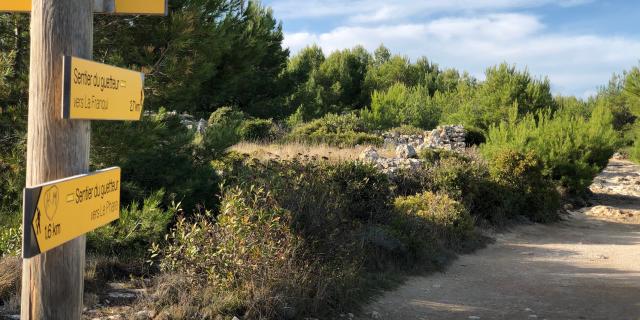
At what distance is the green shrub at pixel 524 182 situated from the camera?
1577 centimetres

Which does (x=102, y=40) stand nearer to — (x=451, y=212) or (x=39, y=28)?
(x=39, y=28)

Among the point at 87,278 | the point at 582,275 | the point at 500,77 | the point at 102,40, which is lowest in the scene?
the point at 582,275

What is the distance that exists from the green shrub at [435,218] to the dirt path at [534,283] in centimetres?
55

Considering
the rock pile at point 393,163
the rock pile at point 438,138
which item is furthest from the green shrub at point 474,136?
the rock pile at point 393,163

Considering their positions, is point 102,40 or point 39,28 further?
point 102,40

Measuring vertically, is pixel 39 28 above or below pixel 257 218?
above

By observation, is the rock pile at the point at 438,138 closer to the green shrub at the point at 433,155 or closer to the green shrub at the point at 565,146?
the green shrub at the point at 565,146

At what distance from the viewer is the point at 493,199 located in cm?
1472

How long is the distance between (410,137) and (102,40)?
61.5ft

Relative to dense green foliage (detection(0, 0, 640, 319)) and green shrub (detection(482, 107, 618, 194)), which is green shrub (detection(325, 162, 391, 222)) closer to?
dense green foliage (detection(0, 0, 640, 319))

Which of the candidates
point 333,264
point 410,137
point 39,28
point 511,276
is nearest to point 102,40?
point 333,264

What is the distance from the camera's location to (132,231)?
267 inches

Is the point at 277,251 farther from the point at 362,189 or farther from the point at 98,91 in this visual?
the point at 362,189

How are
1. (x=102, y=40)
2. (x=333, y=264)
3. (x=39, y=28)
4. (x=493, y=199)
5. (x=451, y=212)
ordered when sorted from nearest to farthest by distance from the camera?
(x=39, y=28), (x=333, y=264), (x=102, y=40), (x=451, y=212), (x=493, y=199)
